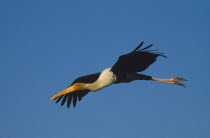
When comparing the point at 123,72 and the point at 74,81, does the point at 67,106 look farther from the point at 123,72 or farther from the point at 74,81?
the point at 123,72

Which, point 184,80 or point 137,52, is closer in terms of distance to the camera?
point 137,52

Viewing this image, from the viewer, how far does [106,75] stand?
10.3m

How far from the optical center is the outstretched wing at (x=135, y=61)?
955 cm

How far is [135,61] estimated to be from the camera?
391 inches

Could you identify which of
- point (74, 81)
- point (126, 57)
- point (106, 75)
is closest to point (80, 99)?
point (74, 81)

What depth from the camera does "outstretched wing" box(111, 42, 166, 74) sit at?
955cm

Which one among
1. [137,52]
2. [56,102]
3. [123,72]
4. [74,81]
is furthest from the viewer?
[56,102]

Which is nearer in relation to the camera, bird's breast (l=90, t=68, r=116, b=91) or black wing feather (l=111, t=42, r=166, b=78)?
black wing feather (l=111, t=42, r=166, b=78)

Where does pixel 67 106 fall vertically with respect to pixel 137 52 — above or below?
below

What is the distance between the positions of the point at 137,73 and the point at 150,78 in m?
0.87

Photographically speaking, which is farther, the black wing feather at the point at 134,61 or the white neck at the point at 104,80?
the white neck at the point at 104,80

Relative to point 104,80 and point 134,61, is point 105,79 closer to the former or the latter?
point 104,80

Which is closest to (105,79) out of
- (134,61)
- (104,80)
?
(104,80)

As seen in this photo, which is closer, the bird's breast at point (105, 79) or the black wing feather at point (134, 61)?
the black wing feather at point (134, 61)
